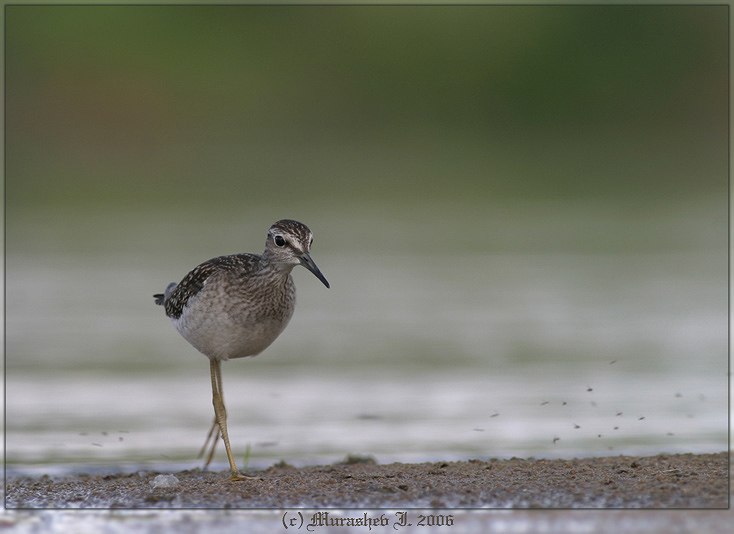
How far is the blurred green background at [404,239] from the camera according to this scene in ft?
33.1

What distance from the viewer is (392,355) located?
12.4 meters

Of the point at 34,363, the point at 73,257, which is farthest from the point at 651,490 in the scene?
the point at 73,257

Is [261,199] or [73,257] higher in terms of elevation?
[261,199]

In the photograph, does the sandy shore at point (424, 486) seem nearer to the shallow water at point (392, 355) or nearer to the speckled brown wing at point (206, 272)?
the shallow water at point (392, 355)

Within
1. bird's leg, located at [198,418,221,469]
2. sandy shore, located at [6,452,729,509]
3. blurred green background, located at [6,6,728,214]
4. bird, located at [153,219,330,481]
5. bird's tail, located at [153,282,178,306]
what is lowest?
sandy shore, located at [6,452,729,509]

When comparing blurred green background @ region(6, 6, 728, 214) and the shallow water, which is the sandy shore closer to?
the shallow water

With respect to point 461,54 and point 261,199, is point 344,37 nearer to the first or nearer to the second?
point 461,54

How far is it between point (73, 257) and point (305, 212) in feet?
18.3

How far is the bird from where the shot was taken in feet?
26.6

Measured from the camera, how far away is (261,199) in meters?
25.0

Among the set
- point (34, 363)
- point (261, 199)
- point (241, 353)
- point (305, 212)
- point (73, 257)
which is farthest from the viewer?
point (261, 199)

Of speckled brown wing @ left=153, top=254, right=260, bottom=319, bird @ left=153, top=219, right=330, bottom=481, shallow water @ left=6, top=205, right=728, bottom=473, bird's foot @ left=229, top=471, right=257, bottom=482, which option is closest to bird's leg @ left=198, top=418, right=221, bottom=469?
shallow water @ left=6, top=205, right=728, bottom=473

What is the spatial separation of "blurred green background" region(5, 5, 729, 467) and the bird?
1.23 meters

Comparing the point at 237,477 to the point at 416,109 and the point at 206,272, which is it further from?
the point at 416,109
